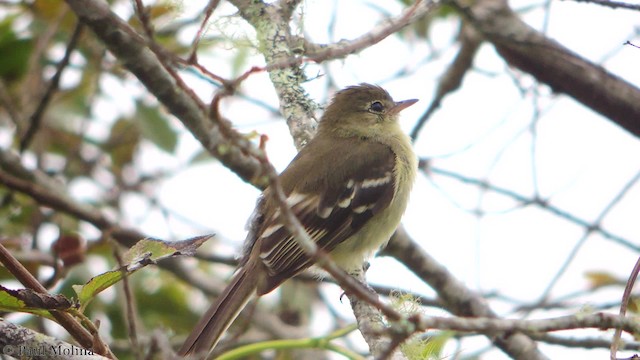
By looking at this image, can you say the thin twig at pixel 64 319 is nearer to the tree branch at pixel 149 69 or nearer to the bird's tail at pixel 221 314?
the tree branch at pixel 149 69

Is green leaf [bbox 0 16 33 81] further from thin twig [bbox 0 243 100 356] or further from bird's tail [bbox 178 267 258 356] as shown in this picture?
thin twig [bbox 0 243 100 356]

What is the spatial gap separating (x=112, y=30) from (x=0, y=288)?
1.54 meters

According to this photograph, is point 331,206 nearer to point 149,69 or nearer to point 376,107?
point 376,107

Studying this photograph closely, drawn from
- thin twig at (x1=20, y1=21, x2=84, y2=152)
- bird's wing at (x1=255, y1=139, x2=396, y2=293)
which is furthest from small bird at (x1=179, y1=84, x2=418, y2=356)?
thin twig at (x1=20, y1=21, x2=84, y2=152)

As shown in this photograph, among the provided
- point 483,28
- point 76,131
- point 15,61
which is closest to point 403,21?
point 483,28

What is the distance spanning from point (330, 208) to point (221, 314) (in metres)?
1.06

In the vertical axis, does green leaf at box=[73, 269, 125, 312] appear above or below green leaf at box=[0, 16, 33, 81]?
below

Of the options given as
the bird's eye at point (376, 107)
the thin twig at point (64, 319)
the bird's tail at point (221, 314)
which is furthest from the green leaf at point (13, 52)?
the thin twig at point (64, 319)

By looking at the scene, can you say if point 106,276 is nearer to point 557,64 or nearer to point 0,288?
point 0,288

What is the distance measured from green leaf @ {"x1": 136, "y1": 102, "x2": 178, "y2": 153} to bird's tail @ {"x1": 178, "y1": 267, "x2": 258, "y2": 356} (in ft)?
5.48

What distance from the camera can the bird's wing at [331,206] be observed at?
4928mm

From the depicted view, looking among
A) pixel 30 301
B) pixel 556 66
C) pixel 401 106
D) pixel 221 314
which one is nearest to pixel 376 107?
pixel 401 106

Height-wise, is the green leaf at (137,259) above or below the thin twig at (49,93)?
below

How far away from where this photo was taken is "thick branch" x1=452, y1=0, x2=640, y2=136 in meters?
5.72
